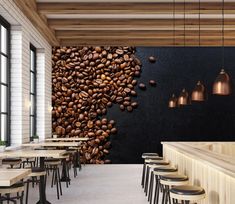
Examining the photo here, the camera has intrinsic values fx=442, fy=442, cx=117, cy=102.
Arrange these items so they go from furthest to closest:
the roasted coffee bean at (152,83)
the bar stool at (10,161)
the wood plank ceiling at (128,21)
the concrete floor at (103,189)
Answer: the roasted coffee bean at (152,83)
the wood plank ceiling at (128,21)
the concrete floor at (103,189)
the bar stool at (10,161)

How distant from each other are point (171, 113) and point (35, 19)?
4.69m

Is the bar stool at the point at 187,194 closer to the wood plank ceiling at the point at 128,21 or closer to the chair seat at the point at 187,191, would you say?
the chair seat at the point at 187,191

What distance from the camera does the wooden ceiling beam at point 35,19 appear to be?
7.29 meters

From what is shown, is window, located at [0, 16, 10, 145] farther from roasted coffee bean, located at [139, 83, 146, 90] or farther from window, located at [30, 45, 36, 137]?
roasted coffee bean, located at [139, 83, 146, 90]

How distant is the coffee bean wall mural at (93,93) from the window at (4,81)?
3.61m

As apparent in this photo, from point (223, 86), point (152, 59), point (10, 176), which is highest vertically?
point (152, 59)

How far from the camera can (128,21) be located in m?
8.98

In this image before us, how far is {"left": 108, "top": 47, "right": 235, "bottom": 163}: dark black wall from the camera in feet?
37.5

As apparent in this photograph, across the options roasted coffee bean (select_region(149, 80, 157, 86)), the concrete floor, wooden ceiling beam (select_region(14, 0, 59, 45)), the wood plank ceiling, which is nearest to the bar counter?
the concrete floor

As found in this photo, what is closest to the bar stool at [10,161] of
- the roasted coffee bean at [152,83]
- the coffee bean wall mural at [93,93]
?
the coffee bean wall mural at [93,93]

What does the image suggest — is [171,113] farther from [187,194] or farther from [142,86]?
[187,194]

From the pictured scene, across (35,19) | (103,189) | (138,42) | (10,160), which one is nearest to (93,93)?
(138,42)

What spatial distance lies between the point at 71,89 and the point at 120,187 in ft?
14.3

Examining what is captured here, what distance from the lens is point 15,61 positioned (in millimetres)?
7895
